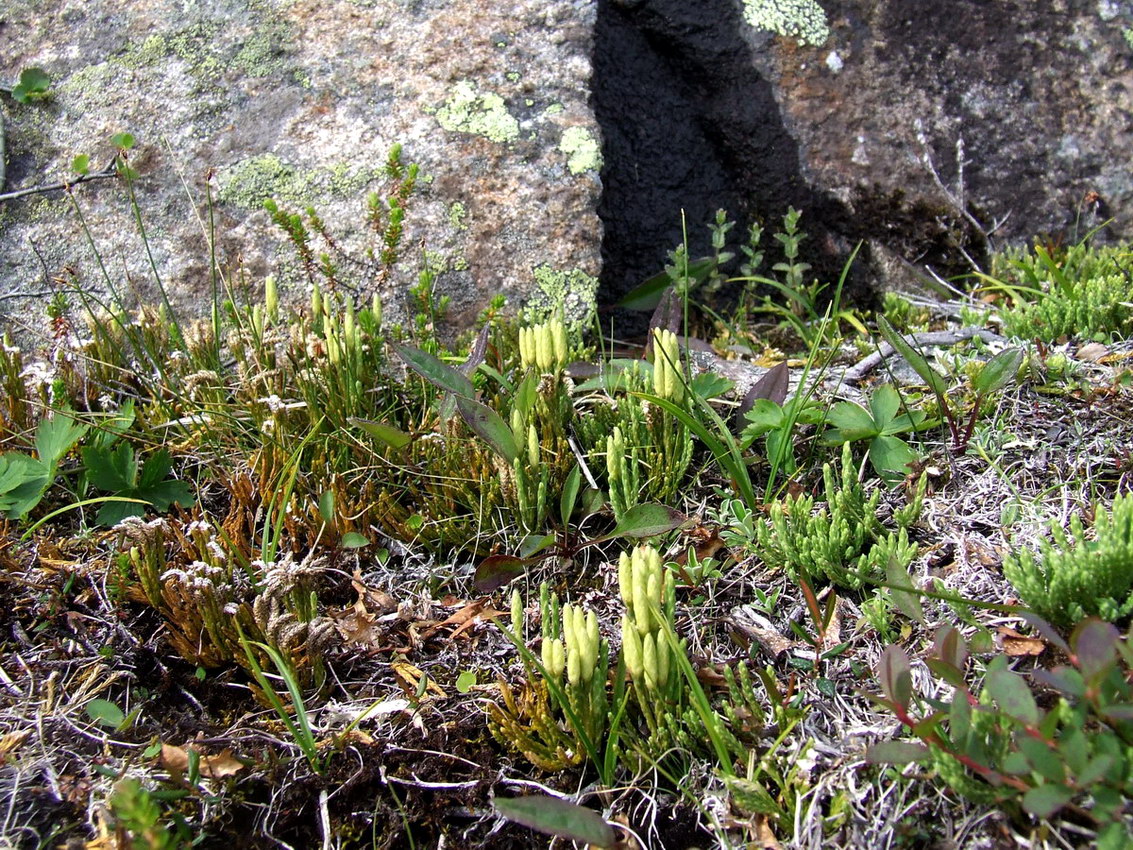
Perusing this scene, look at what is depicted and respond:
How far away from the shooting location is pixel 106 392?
9.88 feet

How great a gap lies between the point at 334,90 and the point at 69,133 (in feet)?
A: 3.66

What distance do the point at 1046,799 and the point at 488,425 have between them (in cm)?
151

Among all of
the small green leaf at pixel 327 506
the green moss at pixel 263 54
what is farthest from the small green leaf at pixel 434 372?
the green moss at pixel 263 54

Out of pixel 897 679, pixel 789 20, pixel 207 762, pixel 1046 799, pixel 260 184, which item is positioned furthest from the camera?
pixel 789 20

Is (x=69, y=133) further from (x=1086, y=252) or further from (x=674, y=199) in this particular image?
(x=1086, y=252)

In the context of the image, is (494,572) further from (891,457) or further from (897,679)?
(891,457)

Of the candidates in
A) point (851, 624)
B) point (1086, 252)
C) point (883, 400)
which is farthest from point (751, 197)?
point (851, 624)

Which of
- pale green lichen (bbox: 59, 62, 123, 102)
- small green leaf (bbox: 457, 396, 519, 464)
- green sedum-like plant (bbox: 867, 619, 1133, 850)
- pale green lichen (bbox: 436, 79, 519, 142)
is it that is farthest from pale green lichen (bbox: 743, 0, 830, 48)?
green sedum-like plant (bbox: 867, 619, 1133, 850)

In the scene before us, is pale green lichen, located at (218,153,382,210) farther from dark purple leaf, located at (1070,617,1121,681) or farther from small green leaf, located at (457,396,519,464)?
dark purple leaf, located at (1070,617,1121,681)

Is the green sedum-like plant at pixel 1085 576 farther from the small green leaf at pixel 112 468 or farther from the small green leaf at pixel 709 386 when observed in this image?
the small green leaf at pixel 112 468

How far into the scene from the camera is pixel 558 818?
1.59 meters

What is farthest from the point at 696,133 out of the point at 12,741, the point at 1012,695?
the point at 12,741

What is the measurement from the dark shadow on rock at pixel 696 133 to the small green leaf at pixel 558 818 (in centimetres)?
252

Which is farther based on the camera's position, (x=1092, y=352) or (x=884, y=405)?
(x=1092, y=352)
